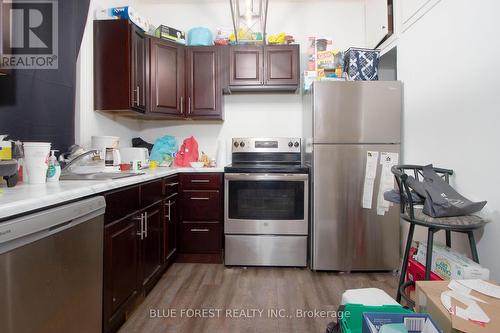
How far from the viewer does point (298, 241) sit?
245 cm

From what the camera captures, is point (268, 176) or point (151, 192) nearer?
point (151, 192)

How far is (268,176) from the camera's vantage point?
2.45 meters

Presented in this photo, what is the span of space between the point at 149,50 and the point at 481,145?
2674 mm

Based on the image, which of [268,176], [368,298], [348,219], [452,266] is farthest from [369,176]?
[368,298]

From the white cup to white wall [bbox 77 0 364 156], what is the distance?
1.65m

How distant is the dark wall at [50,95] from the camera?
149cm

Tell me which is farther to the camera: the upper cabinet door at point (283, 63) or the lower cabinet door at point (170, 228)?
the upper cabinet door at point (283, 63)

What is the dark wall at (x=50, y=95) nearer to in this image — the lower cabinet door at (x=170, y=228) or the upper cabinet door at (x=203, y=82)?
the lower cabinet door at (x=170, y=228)

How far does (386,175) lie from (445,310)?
4.84 ft

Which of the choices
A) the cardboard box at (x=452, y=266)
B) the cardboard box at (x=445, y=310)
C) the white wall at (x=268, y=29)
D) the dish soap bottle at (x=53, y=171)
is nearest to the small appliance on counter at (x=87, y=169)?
the dish soap bottle at (x=53, y=171)

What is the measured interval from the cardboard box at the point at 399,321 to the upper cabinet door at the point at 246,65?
2350 millimetres

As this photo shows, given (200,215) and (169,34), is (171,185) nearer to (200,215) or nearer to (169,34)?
(200,215)

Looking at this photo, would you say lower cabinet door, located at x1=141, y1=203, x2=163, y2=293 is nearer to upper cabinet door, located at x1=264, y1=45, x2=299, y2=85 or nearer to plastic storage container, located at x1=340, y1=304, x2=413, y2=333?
plastic storage container, located at x1=340, y1=304, x2=413, y2=333

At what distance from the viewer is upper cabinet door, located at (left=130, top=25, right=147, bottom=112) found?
7.70 feet
